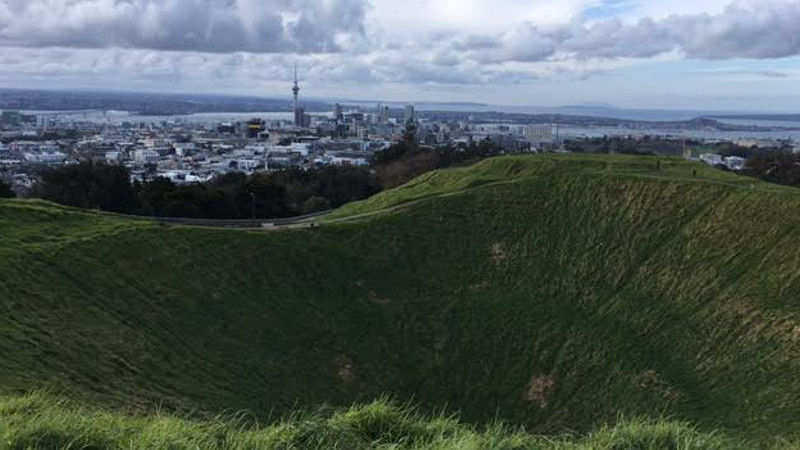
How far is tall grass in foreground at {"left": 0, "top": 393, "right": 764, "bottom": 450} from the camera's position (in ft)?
A: 15.1

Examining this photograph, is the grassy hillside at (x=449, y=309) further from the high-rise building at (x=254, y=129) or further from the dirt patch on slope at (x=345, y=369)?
the high-rise building at (x=254, y=129)

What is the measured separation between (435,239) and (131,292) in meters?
12.3

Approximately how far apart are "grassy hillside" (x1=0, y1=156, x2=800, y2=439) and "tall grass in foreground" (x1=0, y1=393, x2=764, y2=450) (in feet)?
24.6

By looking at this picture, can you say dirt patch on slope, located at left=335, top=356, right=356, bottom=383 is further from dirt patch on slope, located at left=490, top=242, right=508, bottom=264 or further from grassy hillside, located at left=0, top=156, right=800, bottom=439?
dirt patch on slope, located at left=490, top=242, right=508, bottom=264

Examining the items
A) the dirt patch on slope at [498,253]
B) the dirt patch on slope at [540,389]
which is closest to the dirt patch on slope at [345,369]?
the dirt patch on slope at [540,389]

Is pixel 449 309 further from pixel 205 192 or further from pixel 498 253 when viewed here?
pixel 205 192

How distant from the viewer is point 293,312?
21.4 meters

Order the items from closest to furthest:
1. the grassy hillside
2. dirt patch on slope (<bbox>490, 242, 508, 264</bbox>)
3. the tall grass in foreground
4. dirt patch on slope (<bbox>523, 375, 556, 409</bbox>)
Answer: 1. the tall grass in foreground
2. the grassy hillside
3. dirt patch on slope (<bbox>523, 375, 556, 409</bbox>)
4. dirt patch on slope (<bbox>490, 242, 508, 264</bbox>)

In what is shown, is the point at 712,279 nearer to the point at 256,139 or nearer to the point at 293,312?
the point at 293,312

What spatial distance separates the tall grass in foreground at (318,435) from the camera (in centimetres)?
462

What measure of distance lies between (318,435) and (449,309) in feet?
59.0

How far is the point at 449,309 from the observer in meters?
22.8

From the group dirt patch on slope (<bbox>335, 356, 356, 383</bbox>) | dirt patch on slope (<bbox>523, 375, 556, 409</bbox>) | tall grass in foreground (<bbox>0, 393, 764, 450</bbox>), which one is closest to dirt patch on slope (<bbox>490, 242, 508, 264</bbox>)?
dirt patch on slope (<bbox>523, 375, 556, 409</bbox>)

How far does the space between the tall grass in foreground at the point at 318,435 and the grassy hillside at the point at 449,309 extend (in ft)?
24.6
